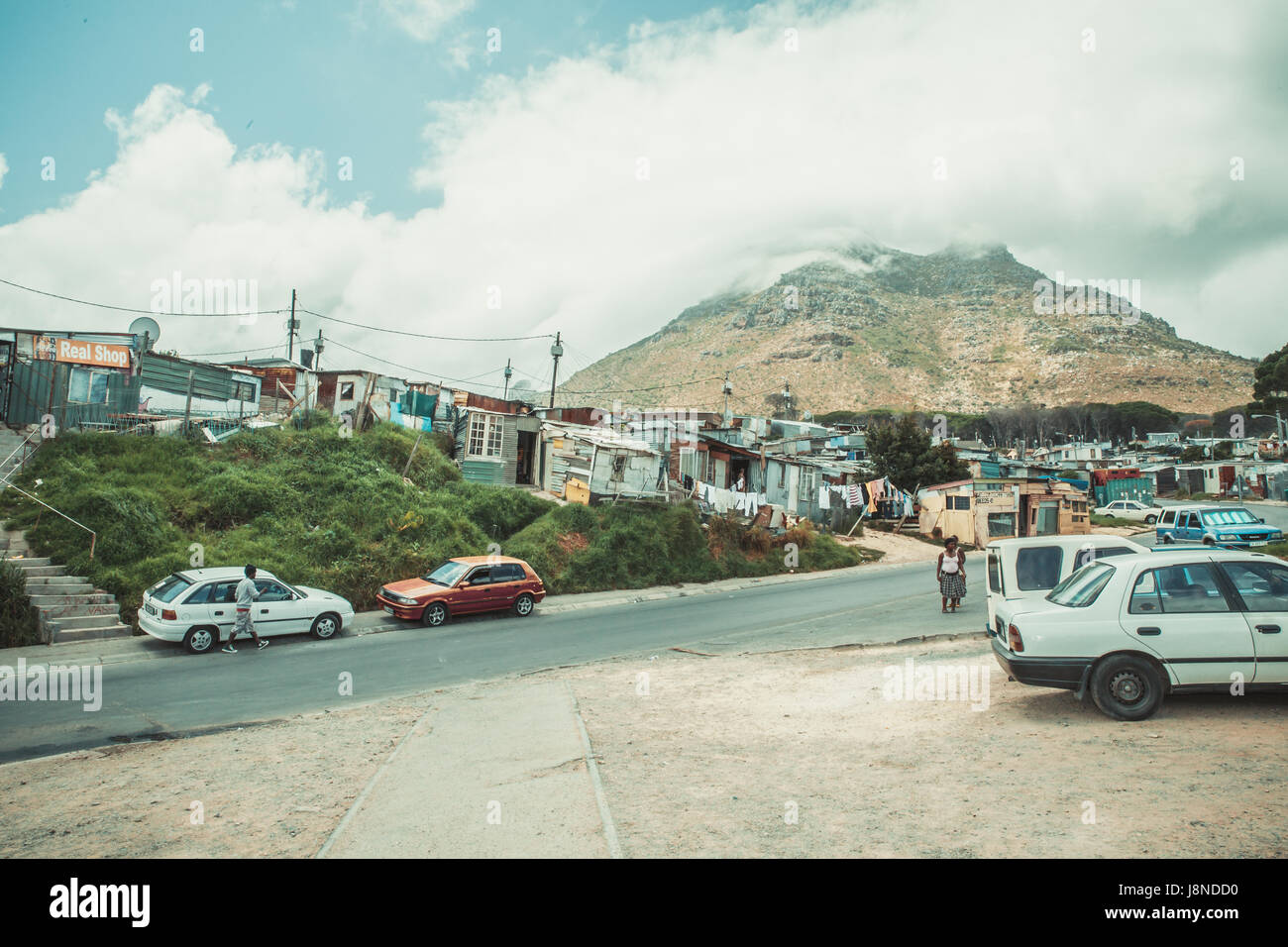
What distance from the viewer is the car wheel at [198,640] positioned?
13.5 meters

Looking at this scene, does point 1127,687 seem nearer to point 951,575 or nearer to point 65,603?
point 951,575

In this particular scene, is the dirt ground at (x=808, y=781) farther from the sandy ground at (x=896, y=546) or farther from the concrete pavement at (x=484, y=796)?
the sandy ground at (x=896, y=546)

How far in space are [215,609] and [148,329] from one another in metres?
17.4

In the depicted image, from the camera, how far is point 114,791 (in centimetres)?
651

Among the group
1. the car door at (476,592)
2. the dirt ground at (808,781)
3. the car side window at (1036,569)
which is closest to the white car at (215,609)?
the car door at (476,592)

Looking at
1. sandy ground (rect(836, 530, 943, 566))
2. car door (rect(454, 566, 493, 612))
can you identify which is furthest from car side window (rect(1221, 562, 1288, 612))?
sandy ground (rect(836, 530, 943, 566))

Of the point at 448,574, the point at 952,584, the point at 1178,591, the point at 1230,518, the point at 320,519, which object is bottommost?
the point at 448,574

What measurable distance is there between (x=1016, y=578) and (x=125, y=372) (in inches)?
1070

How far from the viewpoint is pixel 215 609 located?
13688 mm

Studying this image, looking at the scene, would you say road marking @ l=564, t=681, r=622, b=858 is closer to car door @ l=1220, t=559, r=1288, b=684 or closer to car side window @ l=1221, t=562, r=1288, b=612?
car door @ l=1220, t=559, r=1288, b=684

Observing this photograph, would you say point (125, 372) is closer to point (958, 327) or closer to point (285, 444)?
point (285, 444)

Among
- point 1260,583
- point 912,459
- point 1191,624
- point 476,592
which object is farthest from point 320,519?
point 912,459

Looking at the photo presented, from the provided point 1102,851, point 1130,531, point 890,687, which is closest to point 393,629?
point 890,687
